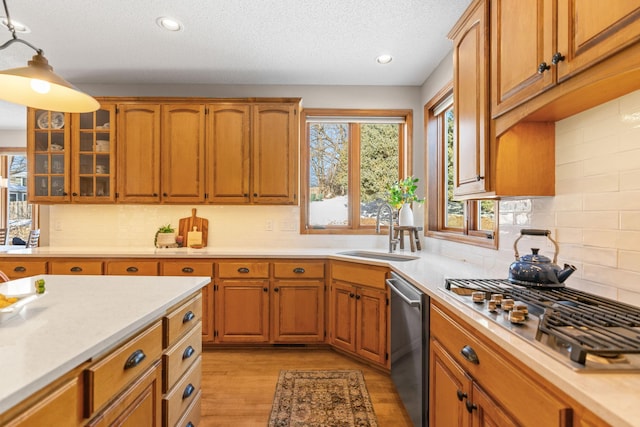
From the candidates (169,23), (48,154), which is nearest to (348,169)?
(169,23)

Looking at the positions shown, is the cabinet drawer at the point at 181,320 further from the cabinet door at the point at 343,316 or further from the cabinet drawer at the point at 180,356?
the cabinet door at the point at 343,316

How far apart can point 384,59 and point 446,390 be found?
2587mm

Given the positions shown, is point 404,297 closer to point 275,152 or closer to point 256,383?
point 256,383

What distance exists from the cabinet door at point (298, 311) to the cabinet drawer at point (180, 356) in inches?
48.8

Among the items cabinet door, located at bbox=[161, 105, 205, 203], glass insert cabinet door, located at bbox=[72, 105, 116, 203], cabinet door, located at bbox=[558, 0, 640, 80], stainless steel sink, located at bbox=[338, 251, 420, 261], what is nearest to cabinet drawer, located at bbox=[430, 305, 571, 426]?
cabinet door, located at bbox=[558, 0, 640, 80]

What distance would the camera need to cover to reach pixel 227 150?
10.5ft

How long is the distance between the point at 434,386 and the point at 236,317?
1894 millimetres

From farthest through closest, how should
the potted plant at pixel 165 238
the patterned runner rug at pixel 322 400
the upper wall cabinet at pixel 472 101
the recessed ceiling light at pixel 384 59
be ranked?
1. the potted plant at pixel 165 238
2. the recessed ceiling light at pixel 384 59
3. the patterned runner rug at pixel 322 400
4. the upper wall cabinet at pixel 472 101

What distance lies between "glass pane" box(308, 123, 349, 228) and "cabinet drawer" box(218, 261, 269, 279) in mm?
845

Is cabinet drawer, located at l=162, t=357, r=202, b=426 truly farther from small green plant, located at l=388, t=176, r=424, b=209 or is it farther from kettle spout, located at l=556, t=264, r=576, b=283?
small green plant, located at l=388, t=176, r=424, b=209

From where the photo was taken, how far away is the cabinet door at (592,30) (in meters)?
0.89

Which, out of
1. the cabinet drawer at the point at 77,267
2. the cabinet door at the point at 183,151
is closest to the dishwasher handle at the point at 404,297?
the cabinet door at the point at 183,151

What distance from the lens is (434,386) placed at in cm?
156

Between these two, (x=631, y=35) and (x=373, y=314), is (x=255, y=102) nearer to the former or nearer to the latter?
(x=373, y=314)
